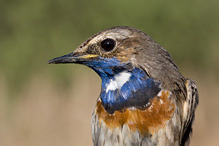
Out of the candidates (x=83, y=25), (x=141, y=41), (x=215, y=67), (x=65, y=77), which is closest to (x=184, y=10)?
(x=215, y=67)

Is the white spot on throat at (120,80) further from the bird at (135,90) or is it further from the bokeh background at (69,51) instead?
the bokeh background at (69,51)

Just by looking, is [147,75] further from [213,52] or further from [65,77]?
[213,52]

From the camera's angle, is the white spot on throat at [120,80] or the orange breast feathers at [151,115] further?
the white spot on throat at [120,80]

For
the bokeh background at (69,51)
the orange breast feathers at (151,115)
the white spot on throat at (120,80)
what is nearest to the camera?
the orange breast feathers at (151,115)

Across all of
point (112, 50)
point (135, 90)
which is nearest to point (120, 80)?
point (135, 90)

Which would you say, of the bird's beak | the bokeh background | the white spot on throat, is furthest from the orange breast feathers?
the bokeh background

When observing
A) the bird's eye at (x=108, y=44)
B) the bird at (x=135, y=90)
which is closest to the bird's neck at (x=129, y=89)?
the bird at (x=135, y=90)

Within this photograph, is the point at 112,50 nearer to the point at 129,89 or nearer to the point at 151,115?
the point at 129,89
